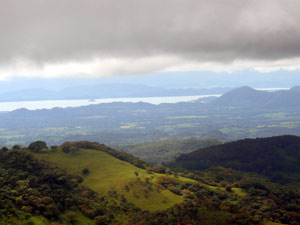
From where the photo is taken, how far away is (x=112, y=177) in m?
80.1

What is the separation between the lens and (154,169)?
324 ft

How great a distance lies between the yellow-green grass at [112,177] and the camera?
6806 cm

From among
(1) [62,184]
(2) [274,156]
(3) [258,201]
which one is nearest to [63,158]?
(1) [62,184]

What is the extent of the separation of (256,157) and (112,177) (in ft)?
369

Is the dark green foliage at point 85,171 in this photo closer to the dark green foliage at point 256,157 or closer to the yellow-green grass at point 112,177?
the yellow-green grass at point 112,177

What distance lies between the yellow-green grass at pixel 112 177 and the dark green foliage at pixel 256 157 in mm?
70778

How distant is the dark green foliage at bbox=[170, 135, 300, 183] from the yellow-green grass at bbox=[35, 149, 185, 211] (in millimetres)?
70778

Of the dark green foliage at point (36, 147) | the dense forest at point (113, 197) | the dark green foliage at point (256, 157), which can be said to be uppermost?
the dark green foliage at point (36, 147)

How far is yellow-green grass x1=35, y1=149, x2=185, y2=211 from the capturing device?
68.1m

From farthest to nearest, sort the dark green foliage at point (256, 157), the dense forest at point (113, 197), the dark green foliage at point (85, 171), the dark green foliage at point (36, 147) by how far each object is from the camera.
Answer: the dark green foliage at point (256, 157)
the dark green foliage at point (36, 147)
the dark green foliage at point (85, 171)
the dense forest at point (113, 197)

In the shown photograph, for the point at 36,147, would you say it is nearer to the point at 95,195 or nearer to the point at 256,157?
the point at 95,195

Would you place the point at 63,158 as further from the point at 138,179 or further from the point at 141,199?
the point at 141,199

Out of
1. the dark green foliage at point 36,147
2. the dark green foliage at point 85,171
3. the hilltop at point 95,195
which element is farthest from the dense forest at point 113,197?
the dark green foliage at point 36,147

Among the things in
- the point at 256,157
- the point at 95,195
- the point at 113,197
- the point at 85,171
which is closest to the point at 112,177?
the point at 85,171
